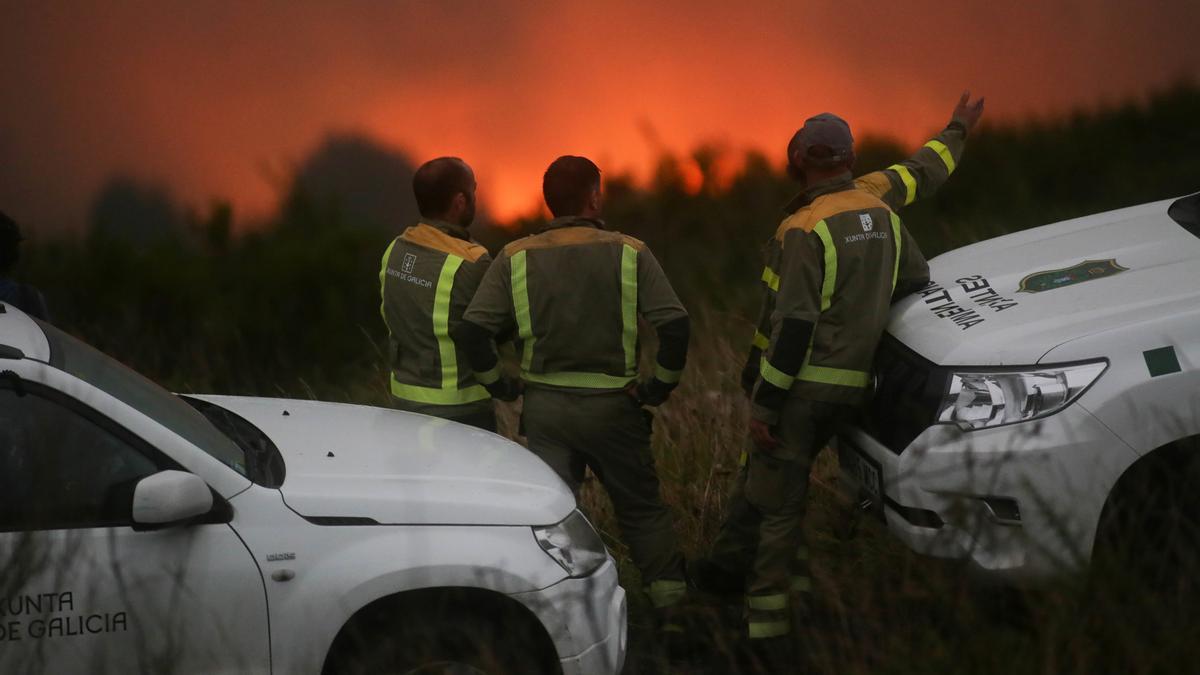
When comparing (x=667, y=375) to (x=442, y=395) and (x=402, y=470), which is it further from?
(x=402, y=470)

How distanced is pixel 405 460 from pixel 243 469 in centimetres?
52

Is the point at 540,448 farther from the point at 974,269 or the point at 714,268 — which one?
the point at 714,268

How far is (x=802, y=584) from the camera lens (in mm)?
5395

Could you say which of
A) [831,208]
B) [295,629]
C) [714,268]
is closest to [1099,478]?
[831,208]

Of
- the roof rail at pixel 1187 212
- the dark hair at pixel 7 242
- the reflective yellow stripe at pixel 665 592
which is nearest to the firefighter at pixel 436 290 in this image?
the reflective yellow stripe at pixel 665 592

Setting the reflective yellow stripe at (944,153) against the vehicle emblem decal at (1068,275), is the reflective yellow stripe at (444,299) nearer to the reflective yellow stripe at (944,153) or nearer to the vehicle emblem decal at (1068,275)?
the reflective yellow stripe at (944,153)

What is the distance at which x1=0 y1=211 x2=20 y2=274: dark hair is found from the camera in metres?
5.89

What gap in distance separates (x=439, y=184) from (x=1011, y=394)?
2.31 m

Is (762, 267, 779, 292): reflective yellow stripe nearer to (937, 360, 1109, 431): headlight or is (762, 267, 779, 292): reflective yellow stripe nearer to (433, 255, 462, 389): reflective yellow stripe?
(937, 360, 1109, 431): headlight

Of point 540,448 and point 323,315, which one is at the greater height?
point 540,448

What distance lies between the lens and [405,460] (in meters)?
4.34

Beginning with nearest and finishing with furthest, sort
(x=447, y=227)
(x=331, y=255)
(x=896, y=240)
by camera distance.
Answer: (x=896, y=240), (x=447, y=227), (x=331, y=255)

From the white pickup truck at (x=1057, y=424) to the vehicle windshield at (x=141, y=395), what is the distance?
2.10 meters

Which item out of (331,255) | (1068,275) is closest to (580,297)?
(1068,275)
